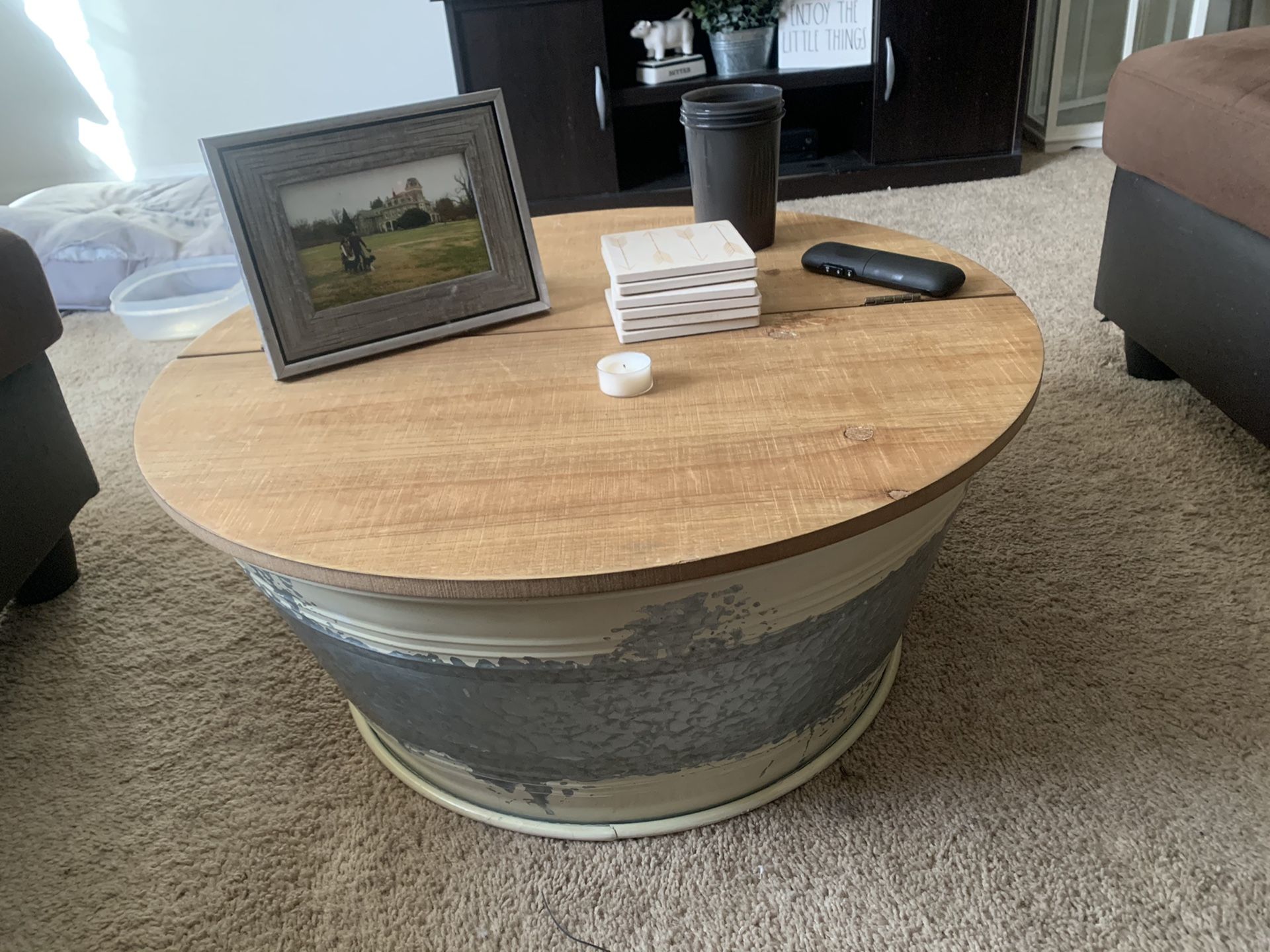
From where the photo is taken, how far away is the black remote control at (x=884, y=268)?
1.00m

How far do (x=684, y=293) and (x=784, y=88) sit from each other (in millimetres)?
1665

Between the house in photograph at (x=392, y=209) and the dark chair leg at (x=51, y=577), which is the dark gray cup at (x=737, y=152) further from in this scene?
the dark chair leg at (x=51, y=577)

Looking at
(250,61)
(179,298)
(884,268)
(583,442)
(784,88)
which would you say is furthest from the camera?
(250,61)

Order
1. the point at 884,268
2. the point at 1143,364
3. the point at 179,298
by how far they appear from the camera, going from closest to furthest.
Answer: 1. the point at 884,268
2. the point at 1143,364
3. the point at 179,298

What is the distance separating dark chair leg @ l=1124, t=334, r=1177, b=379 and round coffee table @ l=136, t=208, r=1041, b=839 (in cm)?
67

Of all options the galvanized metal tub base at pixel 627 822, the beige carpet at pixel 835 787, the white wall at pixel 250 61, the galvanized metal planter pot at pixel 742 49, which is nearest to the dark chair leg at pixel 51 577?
the beige carpet at pixel 835 787

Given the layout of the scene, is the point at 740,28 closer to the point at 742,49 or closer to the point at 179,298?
the point at 742,49

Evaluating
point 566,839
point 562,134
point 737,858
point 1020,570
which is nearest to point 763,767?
point 737,858

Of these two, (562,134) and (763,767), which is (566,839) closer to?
(763,767)

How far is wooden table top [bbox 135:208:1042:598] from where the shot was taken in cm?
67

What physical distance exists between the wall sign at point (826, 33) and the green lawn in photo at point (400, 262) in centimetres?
165

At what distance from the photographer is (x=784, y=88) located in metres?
2.39

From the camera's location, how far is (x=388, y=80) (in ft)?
8.72

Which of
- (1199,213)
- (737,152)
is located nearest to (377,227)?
(737,152)
